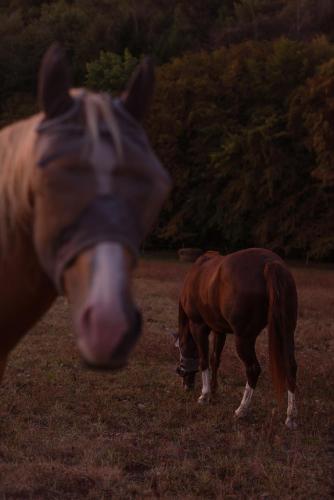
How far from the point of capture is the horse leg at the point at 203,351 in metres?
5.75

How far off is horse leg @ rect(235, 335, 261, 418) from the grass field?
0.14 metres

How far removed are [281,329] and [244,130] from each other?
75.6ft

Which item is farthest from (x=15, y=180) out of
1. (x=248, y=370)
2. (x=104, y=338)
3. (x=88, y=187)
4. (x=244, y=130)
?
(x=244, y=130)

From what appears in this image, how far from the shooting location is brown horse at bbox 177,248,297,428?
5.15 m

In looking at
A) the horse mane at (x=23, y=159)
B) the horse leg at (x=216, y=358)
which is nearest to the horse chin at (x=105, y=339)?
the horse mane at (x=23, y=159)

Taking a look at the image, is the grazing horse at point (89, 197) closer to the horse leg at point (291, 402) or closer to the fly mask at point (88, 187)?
the fly mask at point (88, 187)

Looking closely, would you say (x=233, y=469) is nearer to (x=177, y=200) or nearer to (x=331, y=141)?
(x=331, y=141)

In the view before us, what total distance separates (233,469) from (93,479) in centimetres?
101

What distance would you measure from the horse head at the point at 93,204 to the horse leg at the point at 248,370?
4.25 m

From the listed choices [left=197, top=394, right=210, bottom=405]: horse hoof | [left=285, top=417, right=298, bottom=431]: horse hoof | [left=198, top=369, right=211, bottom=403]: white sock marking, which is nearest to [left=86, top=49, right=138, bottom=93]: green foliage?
[left=198, top=369, right=211, bottom=403]: white sock marking

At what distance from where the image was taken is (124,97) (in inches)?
56.7

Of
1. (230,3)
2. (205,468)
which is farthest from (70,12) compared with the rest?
(205,468)

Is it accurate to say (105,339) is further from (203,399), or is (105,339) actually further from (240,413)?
(203,399)

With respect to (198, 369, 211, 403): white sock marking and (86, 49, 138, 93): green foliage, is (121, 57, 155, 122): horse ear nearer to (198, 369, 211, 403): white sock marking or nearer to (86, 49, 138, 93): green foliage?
(198, 369, 211, 403): white sock marking
